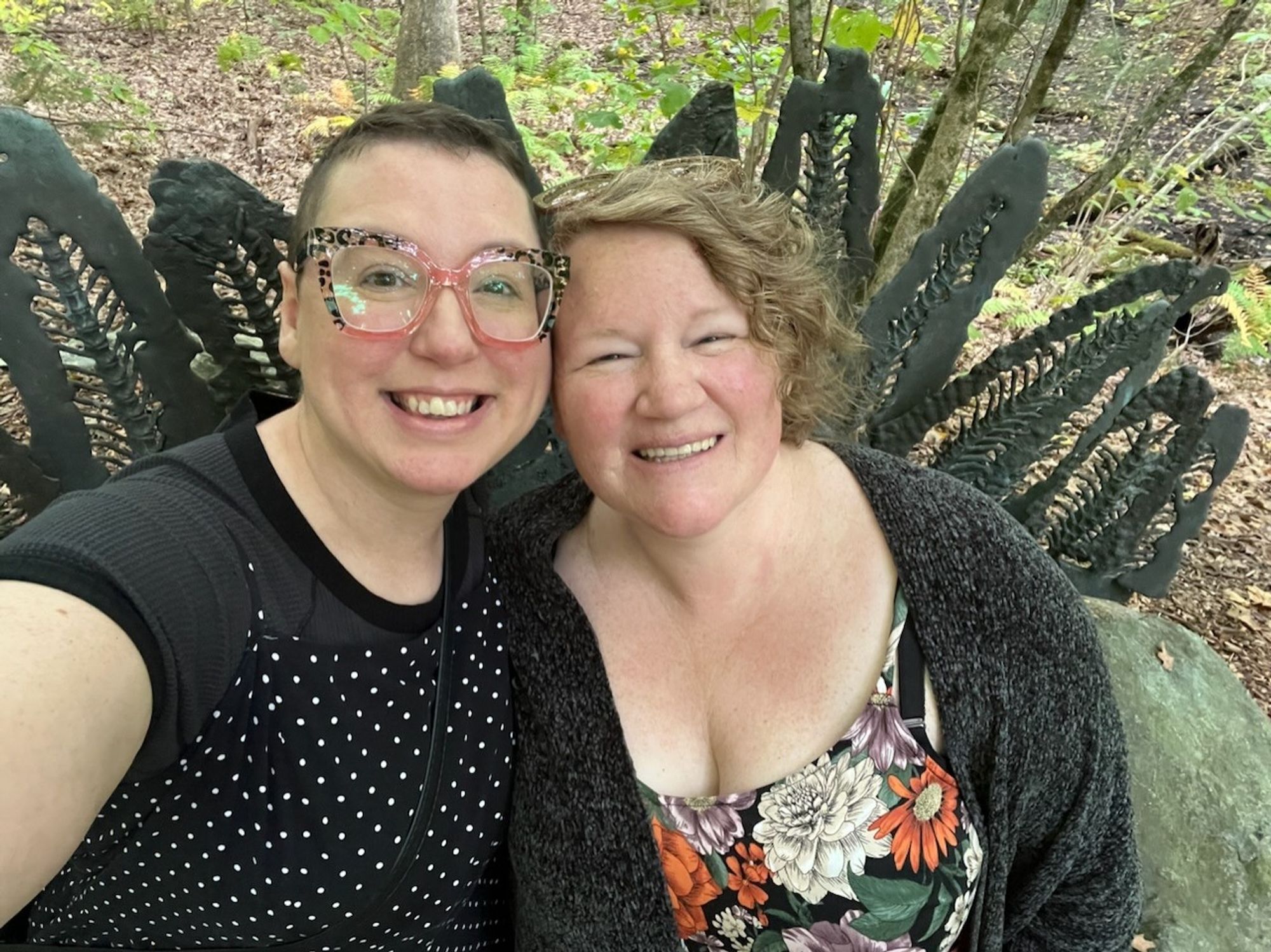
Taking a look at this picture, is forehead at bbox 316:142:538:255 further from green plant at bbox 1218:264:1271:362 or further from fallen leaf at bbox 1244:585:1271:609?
green plant at bbox 1218:264:1271:362

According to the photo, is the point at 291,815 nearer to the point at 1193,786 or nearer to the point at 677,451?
the point at 677,451

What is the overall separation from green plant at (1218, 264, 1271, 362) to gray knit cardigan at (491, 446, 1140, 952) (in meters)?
4.90

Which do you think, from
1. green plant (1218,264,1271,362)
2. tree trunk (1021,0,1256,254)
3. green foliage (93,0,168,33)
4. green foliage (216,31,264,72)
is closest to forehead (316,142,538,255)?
tree trunk (1021,0,1256,254)

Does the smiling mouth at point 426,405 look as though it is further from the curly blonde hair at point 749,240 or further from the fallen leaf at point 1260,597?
the fallen leaf at point 1260,597

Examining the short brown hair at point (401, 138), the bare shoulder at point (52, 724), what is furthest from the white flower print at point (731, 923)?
the short brown hair at point (401, 138)

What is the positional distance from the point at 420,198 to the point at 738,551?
31.3 inches

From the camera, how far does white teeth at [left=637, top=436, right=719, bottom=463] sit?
1.41 metres

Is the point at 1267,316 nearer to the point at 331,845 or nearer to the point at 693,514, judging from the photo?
the point at 693,514

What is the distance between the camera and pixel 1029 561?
57.7 inches

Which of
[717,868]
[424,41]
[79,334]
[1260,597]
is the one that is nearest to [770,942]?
[717,868]

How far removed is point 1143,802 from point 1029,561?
47.8 inches

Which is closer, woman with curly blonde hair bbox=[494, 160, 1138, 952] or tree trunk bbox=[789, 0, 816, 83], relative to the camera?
woman with curly blonde hair bbox=[494, 160, 1138, 952]

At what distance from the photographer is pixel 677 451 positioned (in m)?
1.41

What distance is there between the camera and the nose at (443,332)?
125 centimetres
